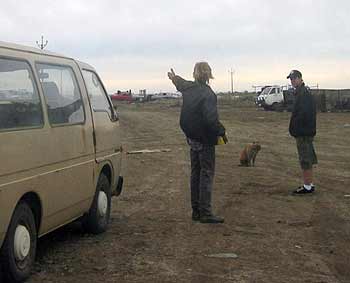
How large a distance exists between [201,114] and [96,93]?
1.34m

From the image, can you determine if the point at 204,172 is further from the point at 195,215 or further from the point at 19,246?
the point at 19,246

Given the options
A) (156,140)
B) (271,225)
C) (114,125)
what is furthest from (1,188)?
(156,140)

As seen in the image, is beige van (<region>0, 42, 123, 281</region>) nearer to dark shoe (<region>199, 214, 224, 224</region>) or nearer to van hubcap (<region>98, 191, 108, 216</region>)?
van hubcap (<region>98, 191, 108, 216</region>)

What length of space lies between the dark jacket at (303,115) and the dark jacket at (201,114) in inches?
110

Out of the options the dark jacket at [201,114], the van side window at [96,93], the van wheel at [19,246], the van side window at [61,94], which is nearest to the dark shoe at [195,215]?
the dark jacket at [201,114]

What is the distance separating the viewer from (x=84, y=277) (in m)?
6.26

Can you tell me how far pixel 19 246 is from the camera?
233 inches

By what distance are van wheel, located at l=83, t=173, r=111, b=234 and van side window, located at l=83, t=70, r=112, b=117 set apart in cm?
85

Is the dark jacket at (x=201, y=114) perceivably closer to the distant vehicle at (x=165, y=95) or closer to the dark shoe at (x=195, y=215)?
the dark shoe at (x=195, y=215)

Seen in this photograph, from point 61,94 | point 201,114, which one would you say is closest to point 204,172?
point 201,114

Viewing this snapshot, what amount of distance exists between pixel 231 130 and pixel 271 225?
69.9 feet

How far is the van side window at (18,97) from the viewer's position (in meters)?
5.64

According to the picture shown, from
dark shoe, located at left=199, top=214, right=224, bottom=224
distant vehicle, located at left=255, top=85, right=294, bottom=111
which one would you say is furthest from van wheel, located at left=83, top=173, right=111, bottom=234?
distant vehicle, located at left=255, top=85, right=294, bottom=111

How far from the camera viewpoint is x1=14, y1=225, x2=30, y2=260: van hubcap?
5.88m
